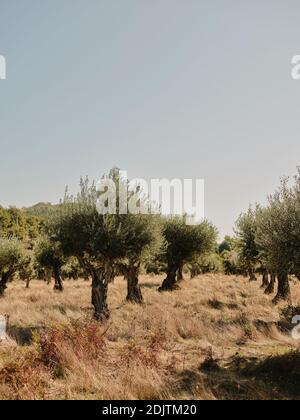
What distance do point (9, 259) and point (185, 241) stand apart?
17.8 meters

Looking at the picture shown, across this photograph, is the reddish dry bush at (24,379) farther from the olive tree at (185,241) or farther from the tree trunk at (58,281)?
the tree trunk at (58,281)

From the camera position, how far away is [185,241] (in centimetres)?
3778

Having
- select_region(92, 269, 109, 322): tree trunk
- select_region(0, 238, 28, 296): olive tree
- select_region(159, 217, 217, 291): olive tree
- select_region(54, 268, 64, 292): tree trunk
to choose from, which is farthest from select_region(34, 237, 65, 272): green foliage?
select_region(92, 269, 109, 322): tree trunk

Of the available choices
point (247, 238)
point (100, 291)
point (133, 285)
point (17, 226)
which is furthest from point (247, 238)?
point (17, 226)

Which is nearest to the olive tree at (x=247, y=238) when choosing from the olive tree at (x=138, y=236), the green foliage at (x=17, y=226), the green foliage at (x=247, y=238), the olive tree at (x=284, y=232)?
the green foliage at (x=247, y=238)

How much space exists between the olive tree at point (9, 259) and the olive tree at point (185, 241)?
14777 mm

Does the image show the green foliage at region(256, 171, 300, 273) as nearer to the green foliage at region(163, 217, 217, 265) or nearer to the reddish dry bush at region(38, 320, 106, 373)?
the reddish dry bush at region(38, 320, 106, 373)

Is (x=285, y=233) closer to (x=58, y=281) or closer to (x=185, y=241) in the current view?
(x=185, y=241)

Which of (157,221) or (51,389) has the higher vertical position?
(157,221)

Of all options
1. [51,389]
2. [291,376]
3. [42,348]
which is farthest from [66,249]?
[291,376]

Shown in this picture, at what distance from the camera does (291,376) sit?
10562mm

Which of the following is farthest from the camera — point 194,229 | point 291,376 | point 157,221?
point 194,229
